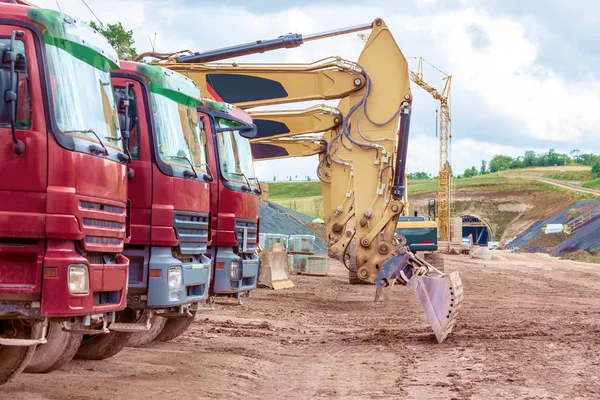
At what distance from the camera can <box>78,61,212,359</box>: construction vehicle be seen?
1075cm

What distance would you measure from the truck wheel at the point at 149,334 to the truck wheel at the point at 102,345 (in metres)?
1.43

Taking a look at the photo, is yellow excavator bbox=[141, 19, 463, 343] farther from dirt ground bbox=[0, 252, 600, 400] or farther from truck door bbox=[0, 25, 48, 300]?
truck door bbox=[0, 25, 48, 300]

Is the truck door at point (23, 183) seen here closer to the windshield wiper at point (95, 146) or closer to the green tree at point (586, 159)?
the windshield wiper at point (95, 146)

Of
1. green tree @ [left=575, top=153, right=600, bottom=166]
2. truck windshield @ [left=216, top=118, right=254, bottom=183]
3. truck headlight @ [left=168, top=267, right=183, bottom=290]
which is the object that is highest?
green tree @ [left=575, top=153, right=600, bottom=166]

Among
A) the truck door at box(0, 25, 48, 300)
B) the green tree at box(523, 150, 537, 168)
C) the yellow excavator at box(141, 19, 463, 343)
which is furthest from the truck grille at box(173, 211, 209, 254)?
the green tree at box(523, 150, 537, 168)

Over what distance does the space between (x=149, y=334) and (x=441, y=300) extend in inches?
175

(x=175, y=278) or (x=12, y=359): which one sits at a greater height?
(x=175, y=278)

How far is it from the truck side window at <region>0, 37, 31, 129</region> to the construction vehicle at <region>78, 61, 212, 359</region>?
7.55 ft

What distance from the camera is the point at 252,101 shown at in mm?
21750

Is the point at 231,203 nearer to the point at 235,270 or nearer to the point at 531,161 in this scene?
the point at 235,270

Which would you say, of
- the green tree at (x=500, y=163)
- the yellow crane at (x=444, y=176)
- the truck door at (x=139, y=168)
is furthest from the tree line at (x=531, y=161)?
the truck door at (x=139, y=168)

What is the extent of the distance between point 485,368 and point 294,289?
49.3 ft

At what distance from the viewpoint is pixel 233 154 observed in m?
14.5

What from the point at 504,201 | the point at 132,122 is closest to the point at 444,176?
the point at 504,201
